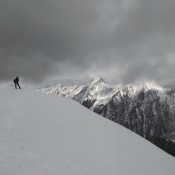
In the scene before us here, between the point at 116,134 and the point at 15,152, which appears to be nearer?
the point at 15,152

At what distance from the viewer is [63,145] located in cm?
2767

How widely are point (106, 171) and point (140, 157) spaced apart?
333 inches

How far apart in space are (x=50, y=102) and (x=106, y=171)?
73.0 ft

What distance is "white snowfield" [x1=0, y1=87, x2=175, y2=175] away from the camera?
22.5 meters

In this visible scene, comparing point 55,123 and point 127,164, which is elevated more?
point 55,123

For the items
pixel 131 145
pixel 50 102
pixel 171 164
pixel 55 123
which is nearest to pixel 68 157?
pixel 55 123

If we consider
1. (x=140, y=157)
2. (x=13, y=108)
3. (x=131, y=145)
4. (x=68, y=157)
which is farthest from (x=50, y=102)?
(x=68, y=157)

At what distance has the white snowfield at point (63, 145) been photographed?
22484 mm

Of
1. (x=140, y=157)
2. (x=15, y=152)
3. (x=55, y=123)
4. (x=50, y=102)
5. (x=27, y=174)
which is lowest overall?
(x=27, y=174)

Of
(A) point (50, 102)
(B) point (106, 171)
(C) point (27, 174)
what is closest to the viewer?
(C) point (27, 174)

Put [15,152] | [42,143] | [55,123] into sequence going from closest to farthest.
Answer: [15,152] < [42,143] < [55,123]

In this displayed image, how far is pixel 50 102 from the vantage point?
45219 millimetres

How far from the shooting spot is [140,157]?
32.0 metres

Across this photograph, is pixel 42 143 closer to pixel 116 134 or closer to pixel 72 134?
pixel 72 134
